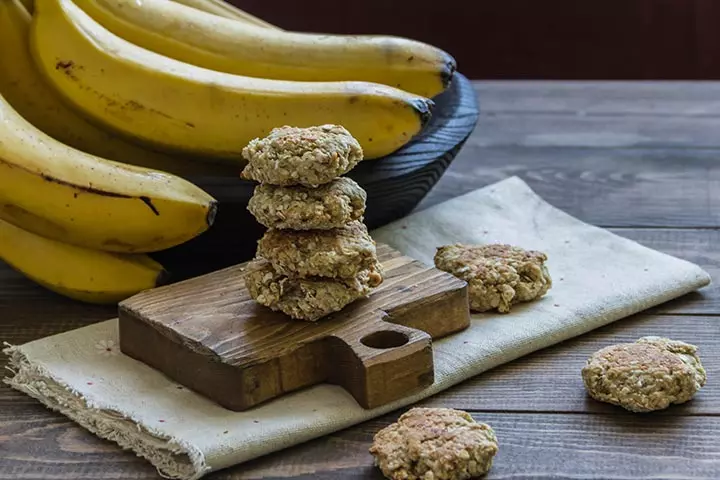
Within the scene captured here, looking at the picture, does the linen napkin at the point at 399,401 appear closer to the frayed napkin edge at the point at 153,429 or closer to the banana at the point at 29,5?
the frayed napkin edge at the point at 153,429

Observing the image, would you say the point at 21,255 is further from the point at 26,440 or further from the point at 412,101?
the point at 412,101

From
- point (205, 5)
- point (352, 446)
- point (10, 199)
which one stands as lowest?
point (352, 446)

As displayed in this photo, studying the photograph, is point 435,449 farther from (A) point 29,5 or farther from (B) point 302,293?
(A) point 29,5

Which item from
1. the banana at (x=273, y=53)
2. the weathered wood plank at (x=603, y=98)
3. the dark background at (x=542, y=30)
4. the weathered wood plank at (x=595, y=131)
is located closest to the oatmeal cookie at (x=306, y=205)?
the banana at (x=273, y=53)

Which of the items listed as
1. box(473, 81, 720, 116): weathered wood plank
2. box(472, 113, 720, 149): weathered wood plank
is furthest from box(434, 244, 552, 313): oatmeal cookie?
box(473, 81, 720, 116): weathered wood plank

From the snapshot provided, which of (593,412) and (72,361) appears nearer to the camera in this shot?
(593,412)

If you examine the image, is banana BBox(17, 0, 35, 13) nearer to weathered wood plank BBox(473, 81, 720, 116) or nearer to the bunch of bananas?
the bunch of bananas

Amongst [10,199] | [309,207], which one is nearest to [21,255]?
[10,199]

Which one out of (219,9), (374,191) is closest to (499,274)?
(374,191)
